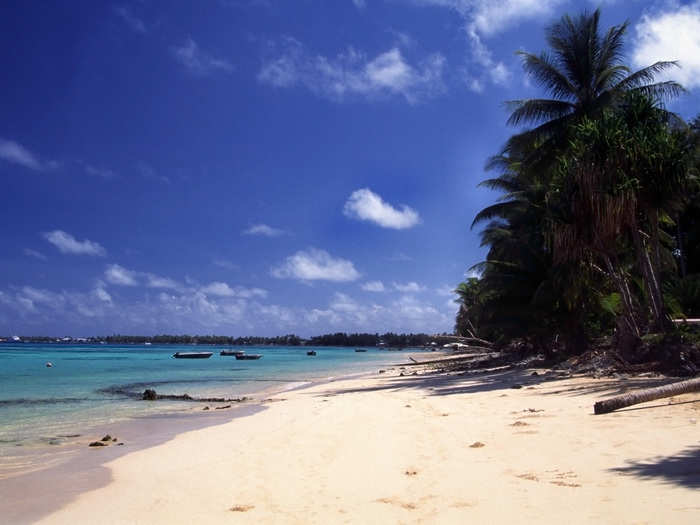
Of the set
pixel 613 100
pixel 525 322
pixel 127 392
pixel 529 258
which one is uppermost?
pixel 613 100

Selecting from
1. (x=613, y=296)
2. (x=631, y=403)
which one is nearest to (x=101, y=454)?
(x=631, y=403)

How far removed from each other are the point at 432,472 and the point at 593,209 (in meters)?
10.7

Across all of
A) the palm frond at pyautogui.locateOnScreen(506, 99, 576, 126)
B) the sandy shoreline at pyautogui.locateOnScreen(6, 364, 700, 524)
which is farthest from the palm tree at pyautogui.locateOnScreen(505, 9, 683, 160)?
the sandy shoreline at pyautogui.locateOnScreen(6, 364, 700, 524)

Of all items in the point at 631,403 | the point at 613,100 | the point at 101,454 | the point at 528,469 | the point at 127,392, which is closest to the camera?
the point at 528,469

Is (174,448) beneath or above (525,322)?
beneath

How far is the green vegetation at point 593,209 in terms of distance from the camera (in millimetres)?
13461

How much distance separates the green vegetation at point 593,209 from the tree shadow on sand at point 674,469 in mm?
8863

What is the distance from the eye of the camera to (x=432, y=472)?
551 cm

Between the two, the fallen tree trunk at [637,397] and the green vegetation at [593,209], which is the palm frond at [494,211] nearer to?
the green vegetation at [593,209]

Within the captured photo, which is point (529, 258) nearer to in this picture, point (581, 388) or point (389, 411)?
point (581, 388)

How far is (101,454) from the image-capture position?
830cm

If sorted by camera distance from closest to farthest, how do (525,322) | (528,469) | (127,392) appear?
(528,469) → (127,392) → (525,322)

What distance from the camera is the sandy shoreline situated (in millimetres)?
4164

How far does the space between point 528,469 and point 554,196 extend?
12133mm
